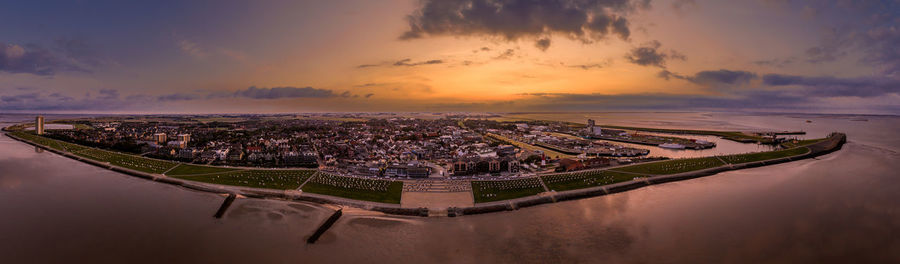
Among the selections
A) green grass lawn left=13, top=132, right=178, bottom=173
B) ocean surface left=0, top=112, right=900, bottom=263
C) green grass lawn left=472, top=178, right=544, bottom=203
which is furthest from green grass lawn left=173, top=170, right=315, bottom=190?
green grass lawn left=472, top=178, right=544, bottom=203

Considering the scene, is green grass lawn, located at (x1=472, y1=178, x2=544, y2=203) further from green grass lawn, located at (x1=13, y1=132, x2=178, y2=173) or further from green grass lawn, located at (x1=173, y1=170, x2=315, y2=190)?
green grass lawn, located at (x1=13, y1=132, x2=178, y2=173)

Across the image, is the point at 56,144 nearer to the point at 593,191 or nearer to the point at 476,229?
the point at 476,229

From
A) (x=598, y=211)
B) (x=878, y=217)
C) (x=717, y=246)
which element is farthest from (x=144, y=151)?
(x=878, y=217)

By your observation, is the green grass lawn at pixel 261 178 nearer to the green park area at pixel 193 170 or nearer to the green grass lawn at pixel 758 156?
the green park area at pixel 193 170

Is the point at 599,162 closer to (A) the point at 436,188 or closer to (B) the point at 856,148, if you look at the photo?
(A) the point at 436,188

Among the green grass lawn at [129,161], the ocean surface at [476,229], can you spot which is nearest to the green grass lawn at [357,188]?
the ocean surface at [476,229]

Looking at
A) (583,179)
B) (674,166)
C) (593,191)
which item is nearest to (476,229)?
(593,191)
